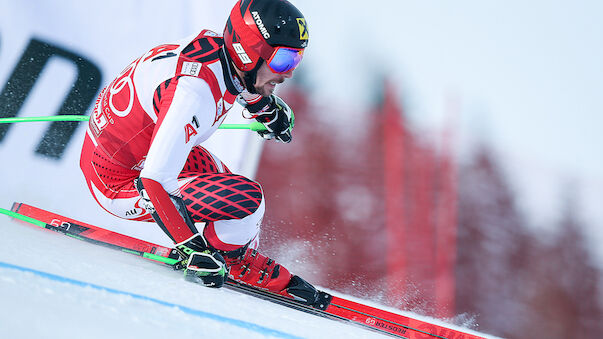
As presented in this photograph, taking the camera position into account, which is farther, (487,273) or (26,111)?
(487,273)

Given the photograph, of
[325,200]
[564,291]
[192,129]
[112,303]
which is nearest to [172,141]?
[192,129]

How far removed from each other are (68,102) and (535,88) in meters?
2.76

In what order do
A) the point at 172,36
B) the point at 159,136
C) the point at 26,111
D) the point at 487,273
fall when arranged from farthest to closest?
the point at 487,273 < the point at 172,36 < the point at 26,111 < the point at 159,136

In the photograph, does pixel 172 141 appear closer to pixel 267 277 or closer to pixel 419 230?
pixel 267 277

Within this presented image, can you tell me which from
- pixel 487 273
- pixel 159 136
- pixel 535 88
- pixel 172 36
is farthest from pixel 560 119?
pixel 159 136

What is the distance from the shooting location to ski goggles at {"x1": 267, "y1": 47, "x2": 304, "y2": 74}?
4.58ft

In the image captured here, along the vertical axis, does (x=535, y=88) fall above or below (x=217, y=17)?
above

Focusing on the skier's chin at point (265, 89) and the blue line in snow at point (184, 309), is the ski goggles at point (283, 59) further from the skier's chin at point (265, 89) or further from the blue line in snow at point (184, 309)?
the blue line in snow at point (184, 309)

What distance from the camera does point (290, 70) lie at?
57.0 inches

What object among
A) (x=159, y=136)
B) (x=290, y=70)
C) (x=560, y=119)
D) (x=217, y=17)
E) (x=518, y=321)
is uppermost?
(x=560, y=119)

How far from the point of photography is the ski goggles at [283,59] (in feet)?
4.58

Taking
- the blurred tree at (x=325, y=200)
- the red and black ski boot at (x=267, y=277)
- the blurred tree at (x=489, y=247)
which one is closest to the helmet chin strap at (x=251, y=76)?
the red and black ski boot at (x=267, y=277)

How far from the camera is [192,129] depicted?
1.30 m

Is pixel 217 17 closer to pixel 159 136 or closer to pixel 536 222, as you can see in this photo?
pixel 159 136
